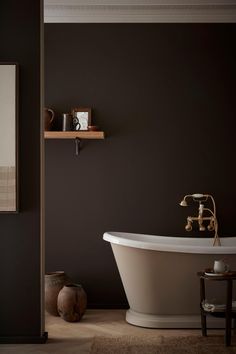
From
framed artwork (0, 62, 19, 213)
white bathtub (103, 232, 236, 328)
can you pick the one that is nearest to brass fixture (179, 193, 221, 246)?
white bathtub (103, 232, 236, 328)

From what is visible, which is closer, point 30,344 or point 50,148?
point 30,344

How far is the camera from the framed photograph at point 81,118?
5.50 metres

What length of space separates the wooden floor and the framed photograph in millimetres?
1731

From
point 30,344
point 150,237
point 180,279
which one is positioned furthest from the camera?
point 150,237

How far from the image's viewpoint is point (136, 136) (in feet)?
18.3

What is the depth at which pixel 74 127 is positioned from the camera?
18.0 ft

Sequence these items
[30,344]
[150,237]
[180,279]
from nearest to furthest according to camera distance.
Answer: [30,344] < [180,279] < [150,237]

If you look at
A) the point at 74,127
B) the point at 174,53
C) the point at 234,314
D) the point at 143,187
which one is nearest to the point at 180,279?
the point at 234,314

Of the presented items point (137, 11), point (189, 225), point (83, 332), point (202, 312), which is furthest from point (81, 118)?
point (202, 312)

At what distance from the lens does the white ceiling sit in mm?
5402

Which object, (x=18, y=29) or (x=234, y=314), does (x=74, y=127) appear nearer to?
(x=18, y=29)

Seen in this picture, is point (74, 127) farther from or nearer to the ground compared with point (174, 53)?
nearer to the ground

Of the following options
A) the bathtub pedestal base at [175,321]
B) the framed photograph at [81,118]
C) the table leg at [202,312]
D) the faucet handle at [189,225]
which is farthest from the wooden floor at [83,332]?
the framed photograph at [81,118]

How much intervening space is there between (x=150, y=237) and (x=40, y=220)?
1.47 m
